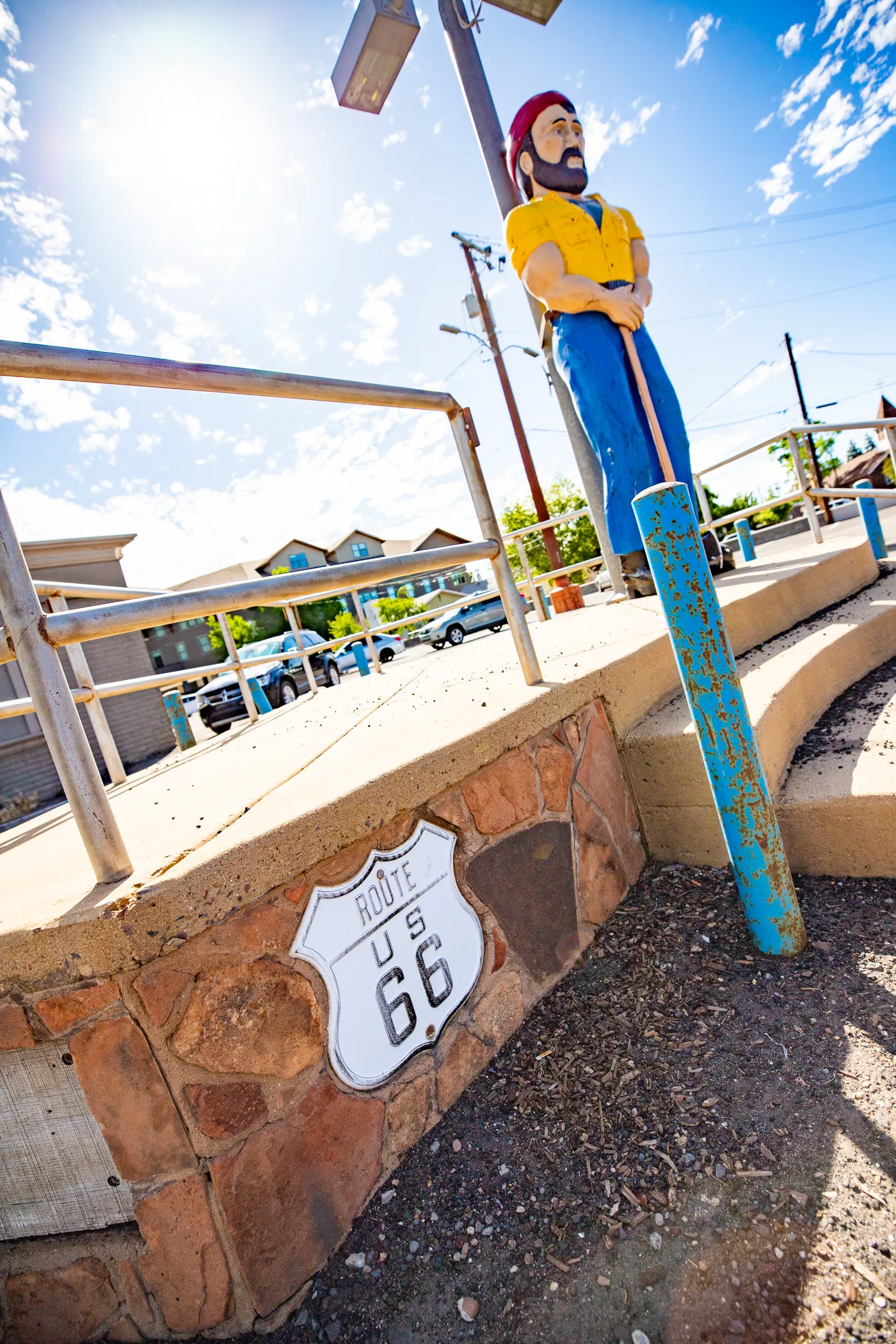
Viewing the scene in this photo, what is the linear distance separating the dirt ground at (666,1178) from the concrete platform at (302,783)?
672mm

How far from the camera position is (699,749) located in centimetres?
187

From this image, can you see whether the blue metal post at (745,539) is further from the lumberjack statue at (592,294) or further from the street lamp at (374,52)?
the street lamp at (374,52)

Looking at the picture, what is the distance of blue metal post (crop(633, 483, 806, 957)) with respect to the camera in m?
1.53

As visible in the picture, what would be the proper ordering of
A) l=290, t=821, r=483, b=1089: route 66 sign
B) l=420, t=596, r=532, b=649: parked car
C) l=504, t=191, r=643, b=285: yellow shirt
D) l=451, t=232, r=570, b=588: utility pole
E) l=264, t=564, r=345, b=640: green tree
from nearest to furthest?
l=290, t=821, r=483, b=1089: route 66 sign
l=504, t=191, r=643, b=285: yellow shirt
l=451, t=232, r=570, b=588: utility pole
l=420, t=596, r=532, b=649: parked car
l=264, t=564, r=345, b=640: green tree

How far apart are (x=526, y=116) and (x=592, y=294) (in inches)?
44.9

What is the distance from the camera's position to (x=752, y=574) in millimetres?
3719

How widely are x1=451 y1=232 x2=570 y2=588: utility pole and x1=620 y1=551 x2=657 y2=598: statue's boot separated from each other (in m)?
10.7

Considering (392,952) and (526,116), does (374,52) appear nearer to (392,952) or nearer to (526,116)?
(526,116)

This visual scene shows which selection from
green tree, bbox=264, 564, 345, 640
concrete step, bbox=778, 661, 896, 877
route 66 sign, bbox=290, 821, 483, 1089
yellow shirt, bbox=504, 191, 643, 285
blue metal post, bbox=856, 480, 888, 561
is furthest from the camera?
green tree, bbox=264, 564, 345, 640

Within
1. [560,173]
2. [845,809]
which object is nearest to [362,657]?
[560,173]

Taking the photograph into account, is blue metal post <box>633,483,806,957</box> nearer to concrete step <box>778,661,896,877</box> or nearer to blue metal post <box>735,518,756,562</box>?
concrete step <box>778,661,896,877</box>

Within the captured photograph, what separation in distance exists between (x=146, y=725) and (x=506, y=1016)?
49.1 ft

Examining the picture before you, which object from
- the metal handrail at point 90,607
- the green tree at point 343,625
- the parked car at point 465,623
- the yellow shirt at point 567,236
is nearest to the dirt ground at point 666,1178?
the metal handrail at point 90,607

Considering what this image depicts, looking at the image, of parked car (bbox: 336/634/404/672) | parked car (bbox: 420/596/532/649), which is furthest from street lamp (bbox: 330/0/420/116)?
parked car (bbox: 336/634/404/672)
